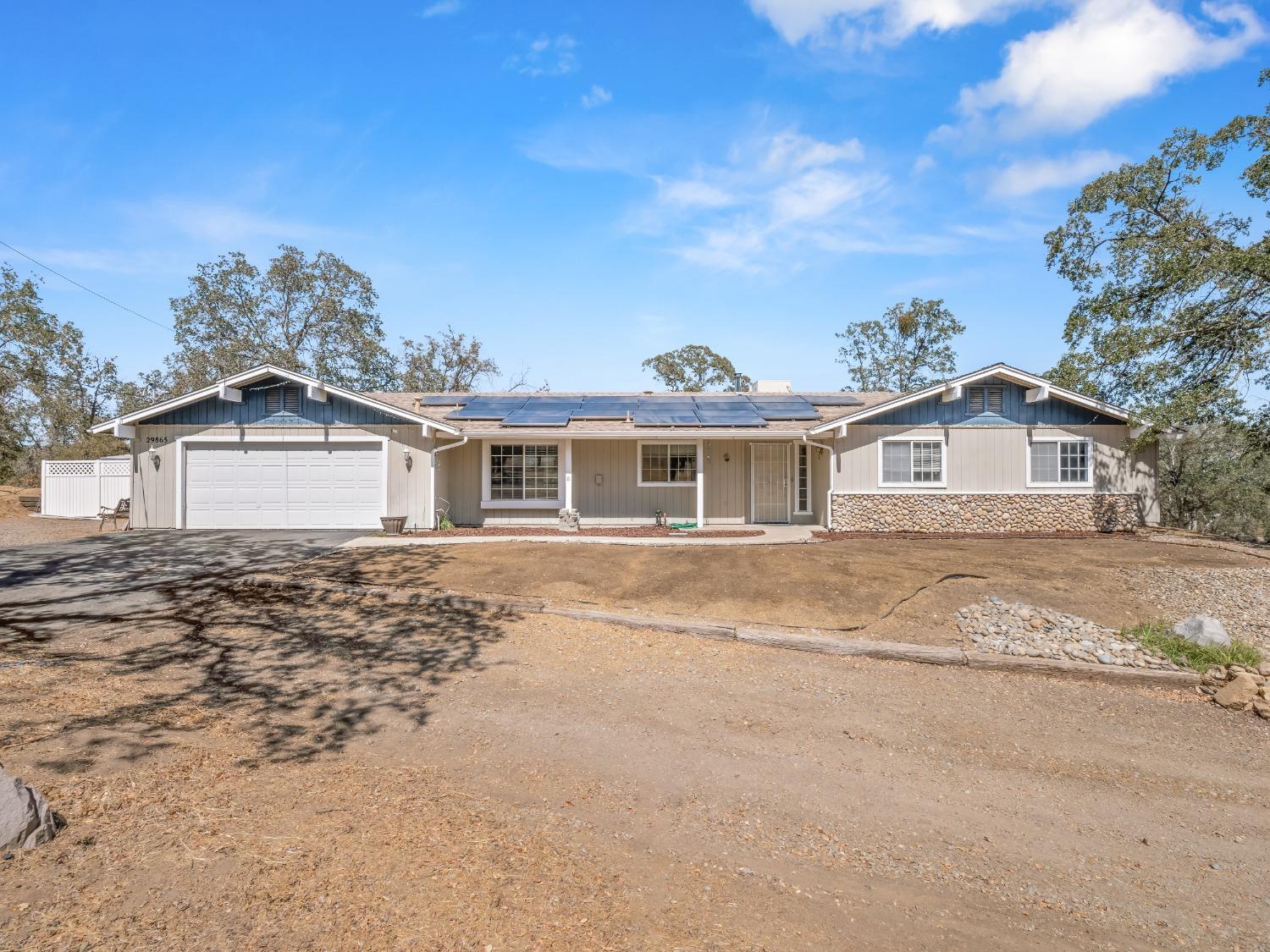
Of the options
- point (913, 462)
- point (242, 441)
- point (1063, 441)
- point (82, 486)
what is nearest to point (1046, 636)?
point (913, 462)

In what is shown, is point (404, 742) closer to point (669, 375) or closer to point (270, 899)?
point (270, 899)

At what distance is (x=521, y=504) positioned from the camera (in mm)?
15492

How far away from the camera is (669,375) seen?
129ft

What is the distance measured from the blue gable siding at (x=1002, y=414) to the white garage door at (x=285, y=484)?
12226 mm

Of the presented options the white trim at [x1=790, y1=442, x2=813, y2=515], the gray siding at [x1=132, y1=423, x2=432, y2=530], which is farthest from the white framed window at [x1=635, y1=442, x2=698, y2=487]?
the gray siding at [x1=132, y1=423, x2=432, y2=530]

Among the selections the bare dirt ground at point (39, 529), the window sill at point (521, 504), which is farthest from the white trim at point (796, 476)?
the bare dirt ground at point (39, 529)

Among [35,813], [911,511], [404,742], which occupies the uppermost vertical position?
[911,511]

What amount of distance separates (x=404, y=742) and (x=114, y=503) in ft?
67.8

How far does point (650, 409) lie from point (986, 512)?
337 inches

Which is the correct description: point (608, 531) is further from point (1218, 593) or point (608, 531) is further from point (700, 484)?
point (1218, 593)

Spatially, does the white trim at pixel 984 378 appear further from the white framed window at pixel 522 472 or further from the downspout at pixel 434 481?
the downspout at pixel 434 481

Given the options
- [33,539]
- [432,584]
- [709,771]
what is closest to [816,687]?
[709,771]

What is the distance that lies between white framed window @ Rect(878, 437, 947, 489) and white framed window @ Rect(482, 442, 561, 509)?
26.3 feet

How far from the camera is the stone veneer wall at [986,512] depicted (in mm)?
15047
